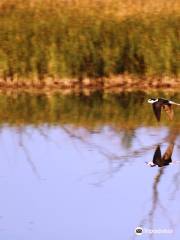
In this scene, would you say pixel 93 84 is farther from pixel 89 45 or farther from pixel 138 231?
pixel 138 231

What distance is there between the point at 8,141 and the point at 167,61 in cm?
361

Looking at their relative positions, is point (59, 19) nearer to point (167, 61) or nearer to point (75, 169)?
point (167, 61)

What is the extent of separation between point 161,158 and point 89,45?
4225 millimetres

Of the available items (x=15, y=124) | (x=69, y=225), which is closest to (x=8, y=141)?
(x=15, y=124)

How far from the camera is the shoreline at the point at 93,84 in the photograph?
36.3 ft

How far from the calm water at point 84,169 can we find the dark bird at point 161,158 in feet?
0.13

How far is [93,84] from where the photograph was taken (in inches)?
444

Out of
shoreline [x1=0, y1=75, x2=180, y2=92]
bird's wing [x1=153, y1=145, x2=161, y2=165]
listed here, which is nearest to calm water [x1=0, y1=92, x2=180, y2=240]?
bird's wing [x1=153, y1=145, x2=161, y2=165]

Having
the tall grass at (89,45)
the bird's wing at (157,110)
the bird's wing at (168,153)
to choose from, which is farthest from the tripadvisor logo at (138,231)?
the tall grass at (89,45)

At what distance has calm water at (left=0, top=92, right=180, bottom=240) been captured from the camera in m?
5.85

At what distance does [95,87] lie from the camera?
36.7 feet

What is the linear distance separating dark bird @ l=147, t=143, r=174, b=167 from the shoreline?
3240 millimetres

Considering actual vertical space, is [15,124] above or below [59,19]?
below

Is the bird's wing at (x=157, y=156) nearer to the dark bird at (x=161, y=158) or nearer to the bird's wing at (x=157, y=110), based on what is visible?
the dark bird at (x=161, y=158)
